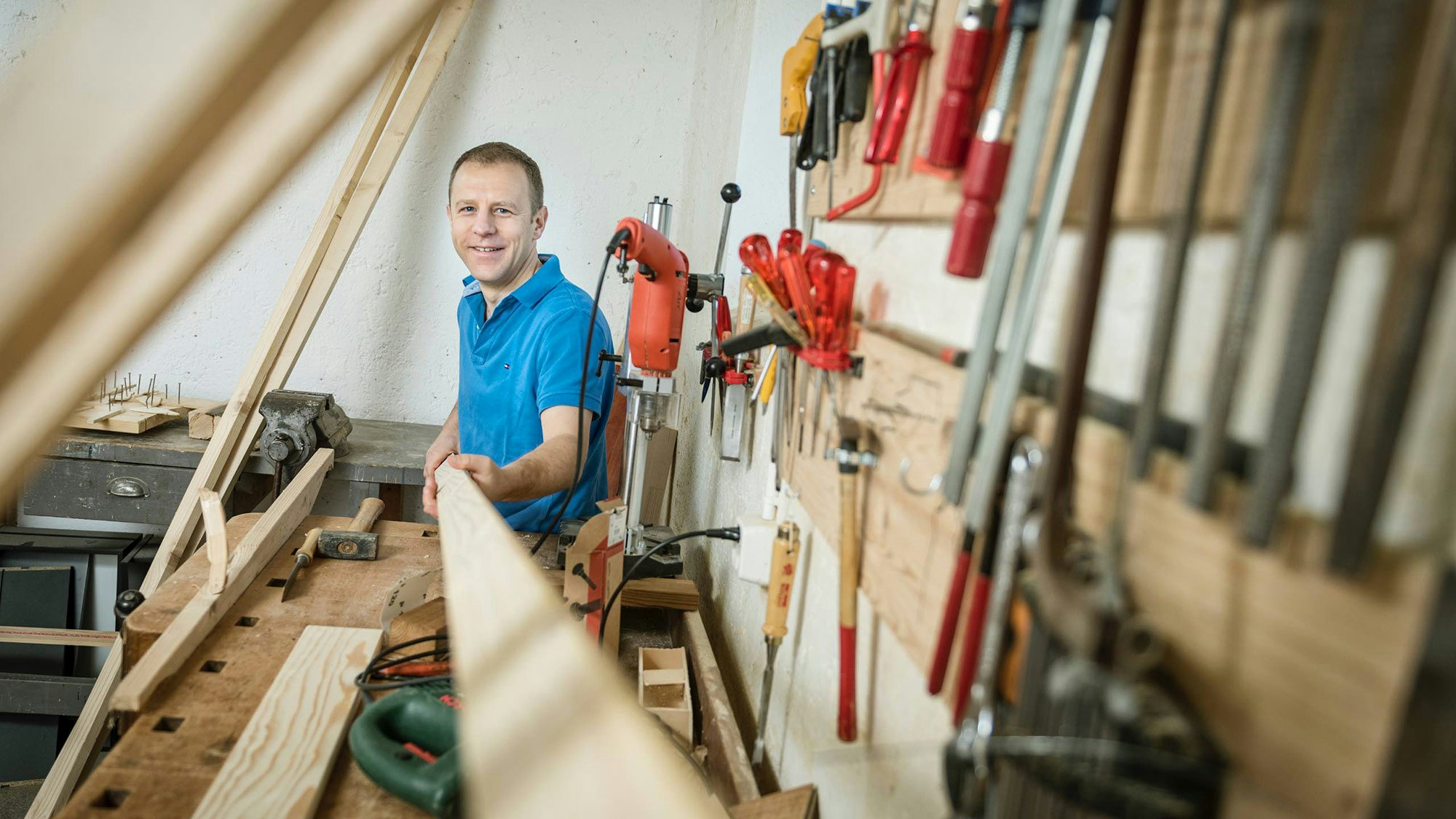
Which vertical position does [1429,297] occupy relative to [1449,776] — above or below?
above

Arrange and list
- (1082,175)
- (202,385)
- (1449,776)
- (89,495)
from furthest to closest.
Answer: (202,385), (89,495), (1082,175), (1449,776)

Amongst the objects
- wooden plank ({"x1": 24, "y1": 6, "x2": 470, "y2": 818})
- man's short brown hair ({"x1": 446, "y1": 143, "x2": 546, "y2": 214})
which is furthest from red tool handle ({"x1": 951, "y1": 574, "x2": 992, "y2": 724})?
wooden plank ({"x1": 24, "y1": 6, "x2": 470, "y2": 818})

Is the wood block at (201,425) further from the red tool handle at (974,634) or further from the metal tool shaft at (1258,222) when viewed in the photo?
the metal tool shaft at (1258,222)

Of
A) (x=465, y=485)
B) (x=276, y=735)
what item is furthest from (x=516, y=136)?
(x=276, y=735)

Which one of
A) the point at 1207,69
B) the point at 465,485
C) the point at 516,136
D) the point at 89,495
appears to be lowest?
the point at 89,495

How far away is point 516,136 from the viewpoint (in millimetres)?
2791

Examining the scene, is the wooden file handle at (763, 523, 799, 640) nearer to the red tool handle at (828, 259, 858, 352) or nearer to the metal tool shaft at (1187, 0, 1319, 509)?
the red tool handle at (828, 259, 858, 352)

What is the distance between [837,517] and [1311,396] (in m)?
0.55

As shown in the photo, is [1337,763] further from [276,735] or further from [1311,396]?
[276,735]

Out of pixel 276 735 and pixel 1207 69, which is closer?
pixel 1207 69

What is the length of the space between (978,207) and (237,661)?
3.61 ft

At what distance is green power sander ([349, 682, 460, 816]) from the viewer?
0.81m

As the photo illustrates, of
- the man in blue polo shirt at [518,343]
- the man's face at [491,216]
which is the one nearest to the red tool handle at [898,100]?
the man in blue polo shirt at [518,343]

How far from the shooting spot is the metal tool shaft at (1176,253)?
13.9 inches
